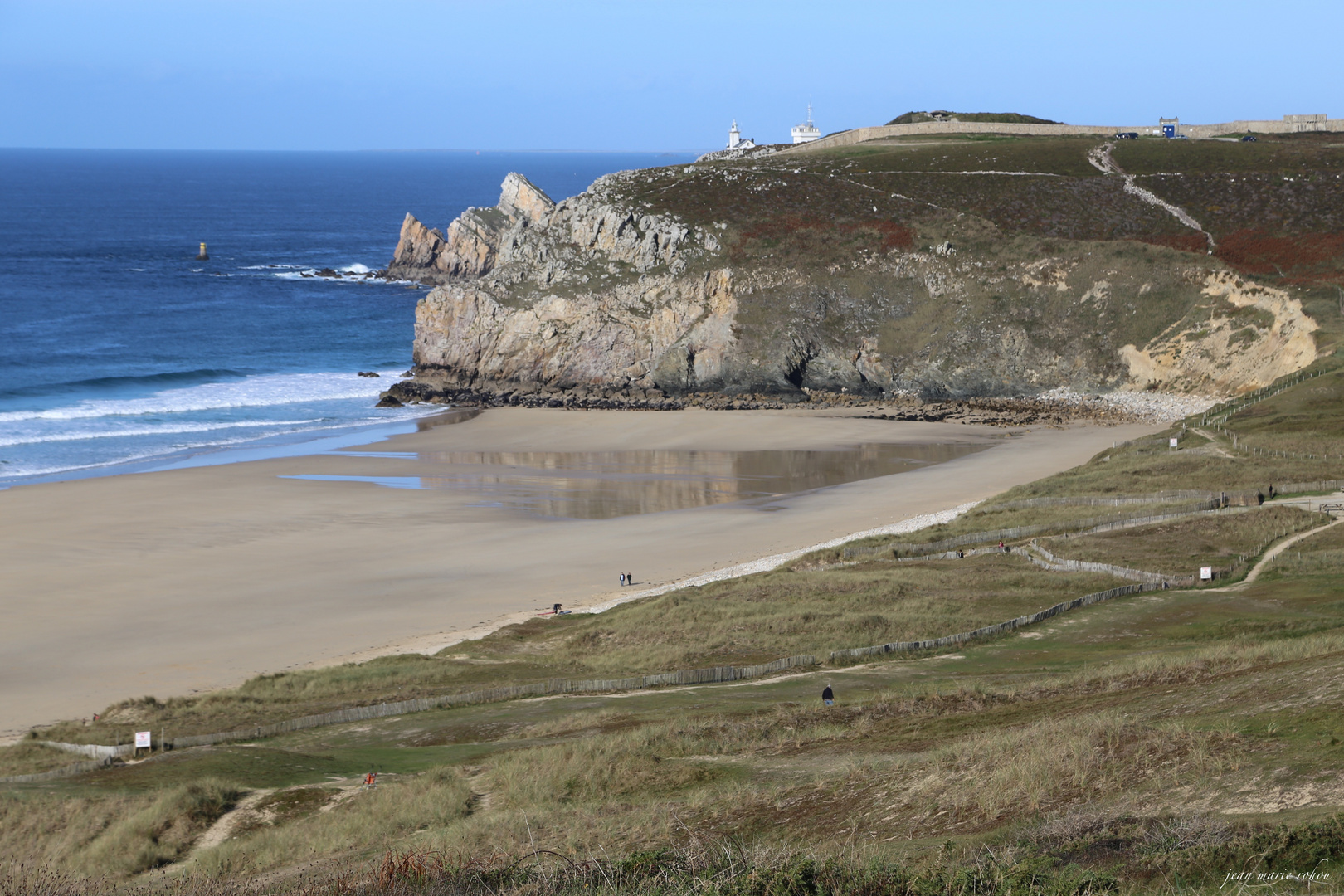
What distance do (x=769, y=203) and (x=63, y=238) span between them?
355 ft

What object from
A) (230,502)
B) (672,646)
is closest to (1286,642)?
(672,646)

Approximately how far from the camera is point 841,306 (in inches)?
3189

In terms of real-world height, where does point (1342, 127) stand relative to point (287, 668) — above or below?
above

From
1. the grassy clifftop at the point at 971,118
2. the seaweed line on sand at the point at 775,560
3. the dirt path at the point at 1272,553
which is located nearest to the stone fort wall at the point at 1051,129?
the grassy clifftop at the point at 971,118

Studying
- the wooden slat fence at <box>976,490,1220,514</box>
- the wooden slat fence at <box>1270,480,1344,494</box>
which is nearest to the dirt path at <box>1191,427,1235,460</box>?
the wooden slat fence at <box>1270,480,1344,494</box>

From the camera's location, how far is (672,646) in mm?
31297

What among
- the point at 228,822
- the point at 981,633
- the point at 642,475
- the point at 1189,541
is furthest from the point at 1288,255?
the point at 228,822

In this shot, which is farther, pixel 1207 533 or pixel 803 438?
pixel 803 438

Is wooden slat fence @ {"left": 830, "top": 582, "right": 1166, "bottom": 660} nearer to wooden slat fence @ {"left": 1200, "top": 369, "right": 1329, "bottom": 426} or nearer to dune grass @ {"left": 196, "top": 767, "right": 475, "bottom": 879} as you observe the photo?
dune grass @ {"left": 196, "top": 767, "right": 475, "bottom": 879}

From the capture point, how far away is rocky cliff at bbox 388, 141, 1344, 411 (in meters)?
74.8

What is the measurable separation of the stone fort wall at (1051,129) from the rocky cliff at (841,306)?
2764cm

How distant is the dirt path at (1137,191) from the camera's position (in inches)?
3371

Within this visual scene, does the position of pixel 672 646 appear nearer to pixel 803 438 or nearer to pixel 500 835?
pixel 500 835

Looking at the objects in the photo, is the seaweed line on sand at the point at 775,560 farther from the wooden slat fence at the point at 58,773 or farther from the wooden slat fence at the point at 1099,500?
the wooden slat fence at the point at 58,773
